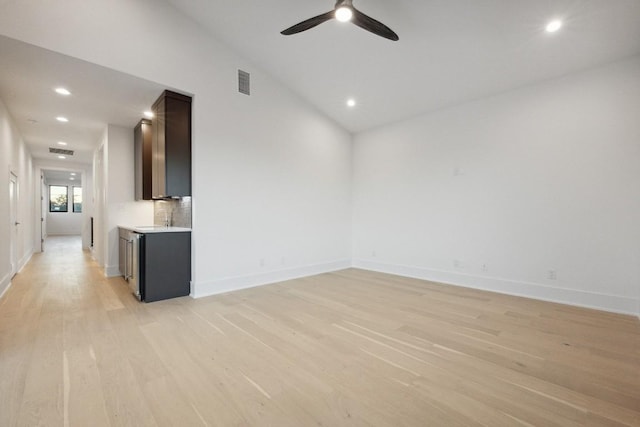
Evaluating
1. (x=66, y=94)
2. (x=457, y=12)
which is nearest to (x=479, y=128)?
(x=457, y=12)

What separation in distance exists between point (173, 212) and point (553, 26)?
5671 millimetres

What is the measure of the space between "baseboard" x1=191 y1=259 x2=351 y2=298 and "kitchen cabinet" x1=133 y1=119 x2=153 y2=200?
84.2 inches

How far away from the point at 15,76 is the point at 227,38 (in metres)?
2.58

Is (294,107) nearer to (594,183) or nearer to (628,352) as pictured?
(594,183)

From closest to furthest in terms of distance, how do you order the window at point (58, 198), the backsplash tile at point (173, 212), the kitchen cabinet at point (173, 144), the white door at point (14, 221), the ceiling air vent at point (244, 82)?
the kitchen cabinet at point (173, 144) < the backsplash tile at point (173, 212) < the ceiling air vent at point (244, 82) < the white door at point (14, 221) < the window at point (58, 198)

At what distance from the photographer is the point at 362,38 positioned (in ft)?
12.4

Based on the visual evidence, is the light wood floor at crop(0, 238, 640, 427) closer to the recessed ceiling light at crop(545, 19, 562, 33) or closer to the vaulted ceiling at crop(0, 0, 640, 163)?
the vaulted ceiling at crop(0, 0, 640, 163)

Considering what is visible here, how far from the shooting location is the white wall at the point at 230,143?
3115 millimetres

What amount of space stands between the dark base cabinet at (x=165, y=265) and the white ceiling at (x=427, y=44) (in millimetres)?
3034

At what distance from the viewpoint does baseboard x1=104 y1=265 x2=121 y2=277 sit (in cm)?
526

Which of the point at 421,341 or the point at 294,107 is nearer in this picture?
the point at 421,341

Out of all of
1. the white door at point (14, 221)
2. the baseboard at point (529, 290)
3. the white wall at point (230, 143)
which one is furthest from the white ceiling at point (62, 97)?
the baseboard at point (529, 290)

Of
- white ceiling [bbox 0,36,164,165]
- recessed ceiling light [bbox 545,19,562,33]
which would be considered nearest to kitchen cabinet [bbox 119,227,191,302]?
white ceiling [bbox 0,36,164,165]

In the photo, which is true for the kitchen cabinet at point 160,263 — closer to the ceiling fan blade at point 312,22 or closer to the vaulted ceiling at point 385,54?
the vaulted ceiling at point 385,54
